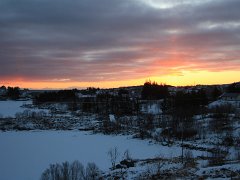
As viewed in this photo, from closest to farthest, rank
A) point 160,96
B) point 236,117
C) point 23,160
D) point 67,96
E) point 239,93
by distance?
point 23,160
point 236,117
point 239,93
point 160,96
point 67,96

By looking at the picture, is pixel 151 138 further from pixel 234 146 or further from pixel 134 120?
pixel 134 120

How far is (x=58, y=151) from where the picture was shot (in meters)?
34.3

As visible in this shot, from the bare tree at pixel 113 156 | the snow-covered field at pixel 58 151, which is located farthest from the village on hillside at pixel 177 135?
the snow-covered field at pixel 58 151

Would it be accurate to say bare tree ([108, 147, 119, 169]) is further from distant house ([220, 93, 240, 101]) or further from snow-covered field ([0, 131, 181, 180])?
distant house ([220, 93, 240, 101])

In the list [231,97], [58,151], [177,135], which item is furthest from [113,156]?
[231,97]

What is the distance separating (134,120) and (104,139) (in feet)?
62.8

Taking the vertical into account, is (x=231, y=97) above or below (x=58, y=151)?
above

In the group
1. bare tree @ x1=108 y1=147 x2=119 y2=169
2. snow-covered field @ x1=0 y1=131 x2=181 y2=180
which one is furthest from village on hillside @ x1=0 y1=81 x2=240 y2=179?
snow-covered field @ x1=0 y1=131 x2=181 y2=180

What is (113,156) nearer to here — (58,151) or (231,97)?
(58,151)

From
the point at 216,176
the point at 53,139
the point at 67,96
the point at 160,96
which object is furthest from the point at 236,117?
the point at 67,96

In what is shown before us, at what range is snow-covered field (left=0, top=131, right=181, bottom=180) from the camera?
87.3 feet

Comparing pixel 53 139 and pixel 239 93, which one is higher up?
pixel 239 93

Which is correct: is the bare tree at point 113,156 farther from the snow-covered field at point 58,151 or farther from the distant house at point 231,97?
the distant house at point 231,97

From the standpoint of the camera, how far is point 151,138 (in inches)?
1706
